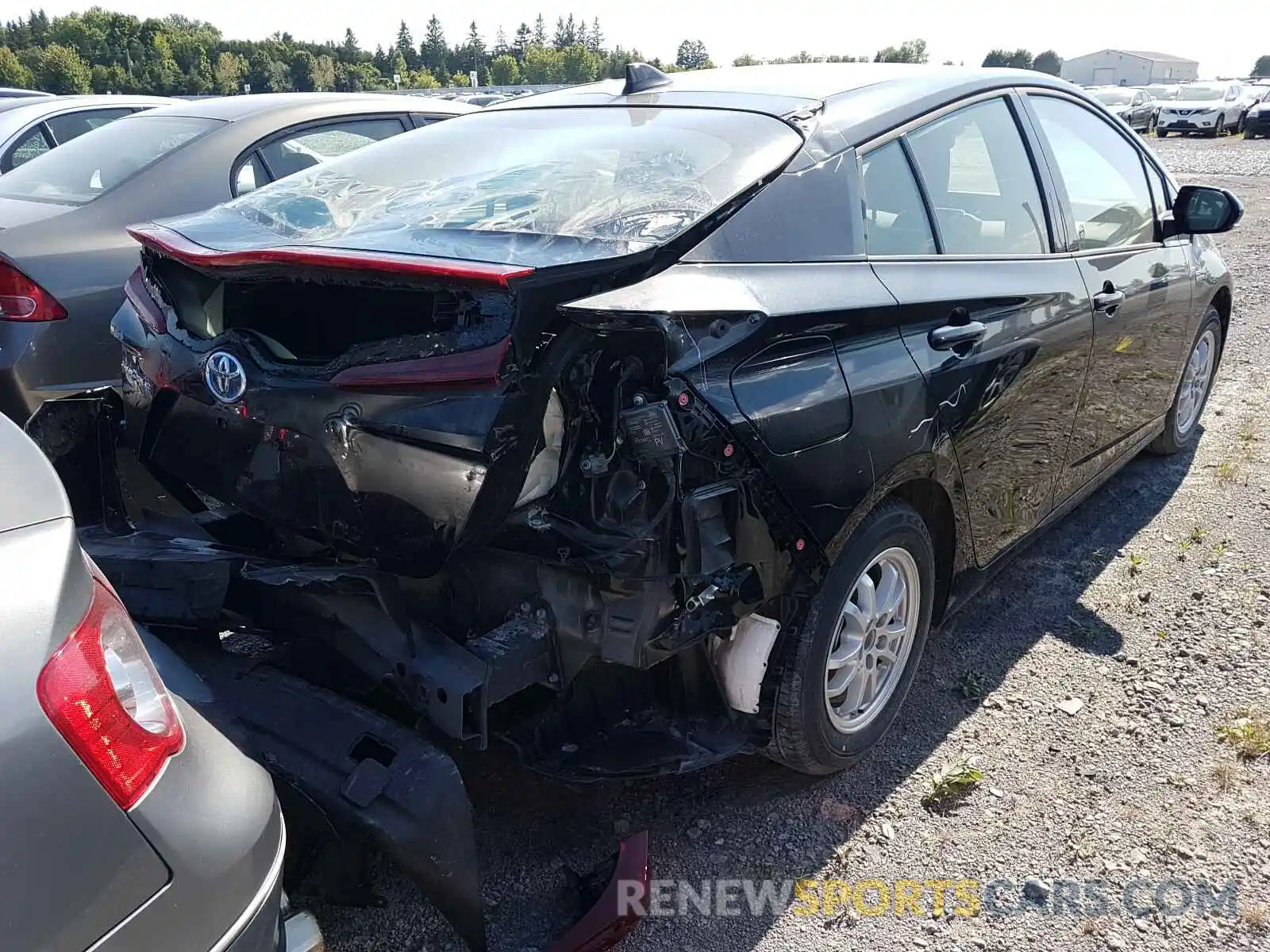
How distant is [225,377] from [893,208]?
1.75 m

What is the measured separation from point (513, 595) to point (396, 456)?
16.6 inches

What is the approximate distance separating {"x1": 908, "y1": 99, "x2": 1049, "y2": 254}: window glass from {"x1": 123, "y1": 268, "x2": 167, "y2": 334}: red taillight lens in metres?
2.07

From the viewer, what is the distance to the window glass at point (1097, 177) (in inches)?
136

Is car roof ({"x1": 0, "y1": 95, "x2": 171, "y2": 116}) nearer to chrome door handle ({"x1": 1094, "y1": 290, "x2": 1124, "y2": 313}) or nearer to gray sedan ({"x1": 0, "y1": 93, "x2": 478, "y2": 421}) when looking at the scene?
gray sedan ({"x1": 0, "y1": 93, "x2": 478, "y2": 421})

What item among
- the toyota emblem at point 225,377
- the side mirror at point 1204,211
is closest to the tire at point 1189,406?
the side mirror at point 1204,211

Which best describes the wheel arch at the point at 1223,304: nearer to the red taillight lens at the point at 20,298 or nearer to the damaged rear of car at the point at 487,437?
the damaged rear of car at the point at 487,437

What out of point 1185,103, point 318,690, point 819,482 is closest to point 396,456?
point 318,690

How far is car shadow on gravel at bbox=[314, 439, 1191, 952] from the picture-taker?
2.26 m

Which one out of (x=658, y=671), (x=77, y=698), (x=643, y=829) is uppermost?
(x=77, y=698)

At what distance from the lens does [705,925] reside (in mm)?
2273

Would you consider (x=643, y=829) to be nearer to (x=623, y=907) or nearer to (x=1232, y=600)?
(x=623, y=907)

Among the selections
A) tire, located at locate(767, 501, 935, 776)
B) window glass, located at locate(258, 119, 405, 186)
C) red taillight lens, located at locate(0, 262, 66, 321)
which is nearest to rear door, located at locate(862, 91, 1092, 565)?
tire, located at locate(767, 501, 935, 776)

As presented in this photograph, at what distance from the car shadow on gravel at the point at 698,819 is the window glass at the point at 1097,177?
1.46m

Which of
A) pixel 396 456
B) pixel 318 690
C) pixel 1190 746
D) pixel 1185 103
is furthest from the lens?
pixel 1185 103
